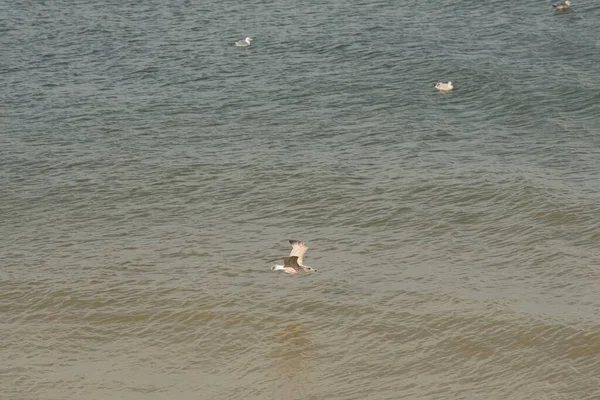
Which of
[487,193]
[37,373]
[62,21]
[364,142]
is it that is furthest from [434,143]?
[62,21]

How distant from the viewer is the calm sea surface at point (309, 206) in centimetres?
1555

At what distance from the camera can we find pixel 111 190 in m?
21.9

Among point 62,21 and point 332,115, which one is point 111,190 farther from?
point 62,21

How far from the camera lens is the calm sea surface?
15555 mm

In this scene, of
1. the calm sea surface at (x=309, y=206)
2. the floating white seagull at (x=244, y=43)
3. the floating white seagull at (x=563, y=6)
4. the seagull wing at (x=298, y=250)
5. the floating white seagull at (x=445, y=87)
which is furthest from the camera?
the floating white seagull at (x=563, y=6)

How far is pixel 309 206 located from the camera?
20.6 m

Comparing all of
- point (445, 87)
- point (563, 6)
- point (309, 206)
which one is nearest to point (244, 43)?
point (445, 87)

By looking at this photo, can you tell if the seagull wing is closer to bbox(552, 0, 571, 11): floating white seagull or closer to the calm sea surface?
the calm sea surface

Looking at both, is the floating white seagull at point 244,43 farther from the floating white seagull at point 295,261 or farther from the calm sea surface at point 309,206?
the floating white seagull at point 295,261

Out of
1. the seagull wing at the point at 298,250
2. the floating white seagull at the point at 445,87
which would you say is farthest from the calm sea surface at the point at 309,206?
the seagull wing at the point at 298,250

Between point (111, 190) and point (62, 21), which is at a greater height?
point (62, 21)

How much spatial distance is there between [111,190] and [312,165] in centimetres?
414

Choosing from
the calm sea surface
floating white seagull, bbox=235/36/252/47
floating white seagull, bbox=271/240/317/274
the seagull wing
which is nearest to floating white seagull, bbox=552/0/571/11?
the calm sea surface

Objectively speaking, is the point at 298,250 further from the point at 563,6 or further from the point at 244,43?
the point at 563,6
